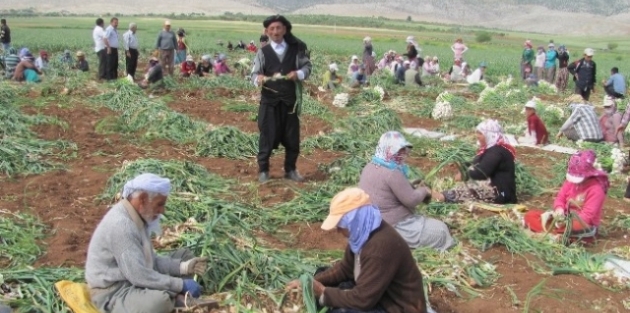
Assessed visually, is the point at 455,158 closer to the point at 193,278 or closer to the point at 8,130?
the point at 193,278

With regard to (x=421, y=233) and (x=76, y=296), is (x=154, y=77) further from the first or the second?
(x=76, y=296)

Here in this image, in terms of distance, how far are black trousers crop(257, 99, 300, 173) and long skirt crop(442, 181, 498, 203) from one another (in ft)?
5.51

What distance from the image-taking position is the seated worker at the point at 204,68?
15.3m

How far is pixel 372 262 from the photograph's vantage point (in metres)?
3.27

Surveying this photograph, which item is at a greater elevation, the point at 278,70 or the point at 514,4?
the point at 514,4

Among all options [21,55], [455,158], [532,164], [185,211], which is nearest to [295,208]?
[185,211]

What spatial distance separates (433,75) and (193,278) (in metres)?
14.5

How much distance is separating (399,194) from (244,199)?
1892mm

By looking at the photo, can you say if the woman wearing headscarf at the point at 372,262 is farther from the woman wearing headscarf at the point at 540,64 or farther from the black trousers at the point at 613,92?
the woman wearing headscarf at the point at 540,64

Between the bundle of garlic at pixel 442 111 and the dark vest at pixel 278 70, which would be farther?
the bundle of garlic at pixel 442 111

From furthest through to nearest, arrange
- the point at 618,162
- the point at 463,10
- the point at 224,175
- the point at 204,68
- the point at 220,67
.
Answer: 1. the point at 463,10
2. the point at 220,67
3. the point at 204,68
4. the point at 618,162
5. the point at 224,175

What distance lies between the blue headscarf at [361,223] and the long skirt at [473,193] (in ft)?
9.59

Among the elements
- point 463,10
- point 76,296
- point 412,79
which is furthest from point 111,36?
point 463,10

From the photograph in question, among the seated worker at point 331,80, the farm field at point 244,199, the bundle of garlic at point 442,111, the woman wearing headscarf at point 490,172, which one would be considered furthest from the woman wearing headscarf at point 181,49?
the woman wearing headscarf at point 490,172
